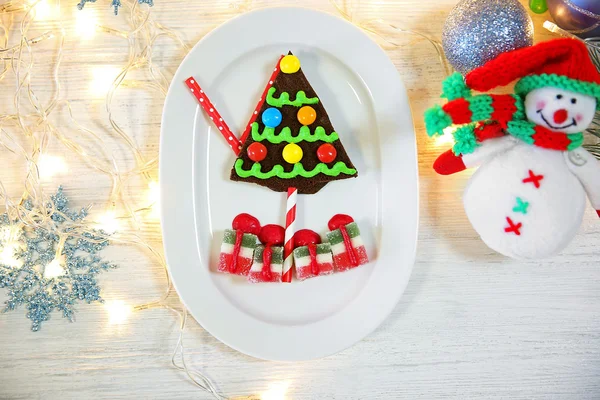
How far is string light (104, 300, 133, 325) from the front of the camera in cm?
129

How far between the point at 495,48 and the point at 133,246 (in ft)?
3.44

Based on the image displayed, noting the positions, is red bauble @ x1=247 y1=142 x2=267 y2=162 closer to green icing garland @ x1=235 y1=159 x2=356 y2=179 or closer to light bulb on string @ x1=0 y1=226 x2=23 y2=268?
green icing garland @ x1=235 y1=159 x2=356 y2=179

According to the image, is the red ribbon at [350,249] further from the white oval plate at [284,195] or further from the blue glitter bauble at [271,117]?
the blue glitter bauble at [271,117]

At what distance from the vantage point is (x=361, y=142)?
1.28 metres

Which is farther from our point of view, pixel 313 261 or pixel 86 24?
pixel 86 24

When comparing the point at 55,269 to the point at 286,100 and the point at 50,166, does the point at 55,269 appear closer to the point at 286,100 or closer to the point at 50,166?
the point at 50,166

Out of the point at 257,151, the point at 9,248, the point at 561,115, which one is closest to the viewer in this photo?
the point at 561,115

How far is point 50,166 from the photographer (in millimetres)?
1306

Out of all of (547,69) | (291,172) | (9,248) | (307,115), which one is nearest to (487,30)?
(547,69)

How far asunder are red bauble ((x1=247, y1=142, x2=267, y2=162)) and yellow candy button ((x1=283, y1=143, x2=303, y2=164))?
0.05 meters

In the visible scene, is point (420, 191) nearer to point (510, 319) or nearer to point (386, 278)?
point (386, 278)

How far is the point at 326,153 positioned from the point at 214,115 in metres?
0.32

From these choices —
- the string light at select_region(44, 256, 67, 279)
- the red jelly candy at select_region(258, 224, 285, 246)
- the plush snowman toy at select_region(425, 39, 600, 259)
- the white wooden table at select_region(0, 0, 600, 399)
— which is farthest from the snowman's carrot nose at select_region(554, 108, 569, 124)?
the string light at select_region(44, 256, 67, 279)

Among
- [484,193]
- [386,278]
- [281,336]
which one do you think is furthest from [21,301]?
[484,193]
